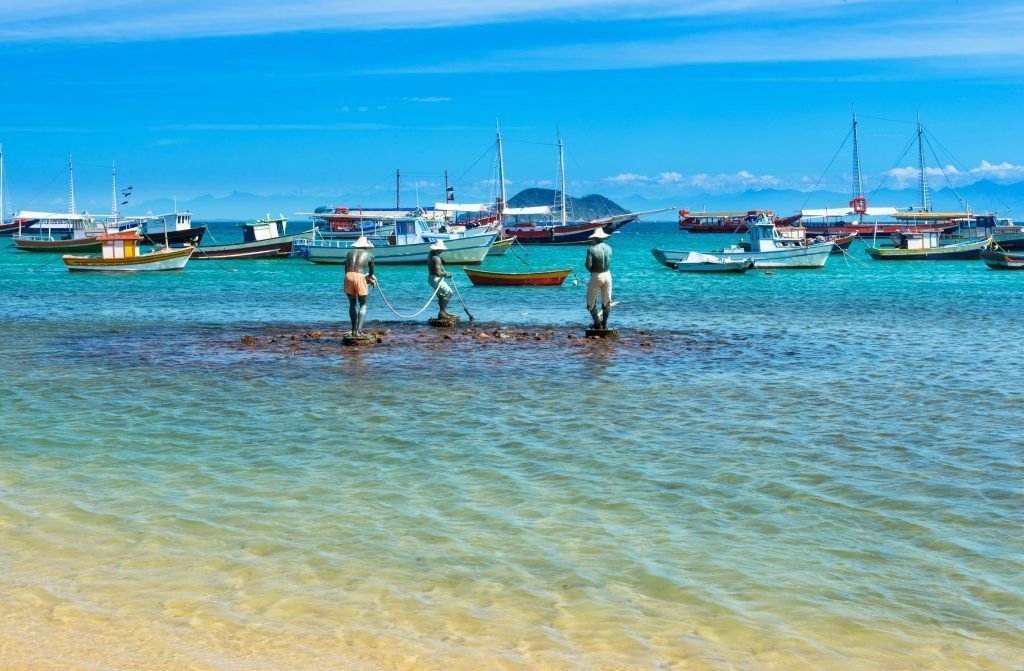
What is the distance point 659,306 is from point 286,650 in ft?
90.8

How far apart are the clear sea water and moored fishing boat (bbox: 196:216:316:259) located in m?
49.4

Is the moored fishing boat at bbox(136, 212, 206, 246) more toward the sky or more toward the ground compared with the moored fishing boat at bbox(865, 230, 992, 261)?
more toward the sky

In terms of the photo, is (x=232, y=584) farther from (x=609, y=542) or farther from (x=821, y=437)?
(x=821, y=437)

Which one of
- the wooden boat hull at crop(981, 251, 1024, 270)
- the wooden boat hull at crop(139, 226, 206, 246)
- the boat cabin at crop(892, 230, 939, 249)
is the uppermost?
the wooden boat hull at crop(139, 226, 206, 246)

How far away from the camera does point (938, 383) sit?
15.3 meters

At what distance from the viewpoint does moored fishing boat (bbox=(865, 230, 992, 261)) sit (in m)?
65.6

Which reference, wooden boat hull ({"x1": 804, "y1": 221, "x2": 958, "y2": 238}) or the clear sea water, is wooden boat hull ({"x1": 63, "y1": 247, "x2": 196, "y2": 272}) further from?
wooden boat hull ({"x1": 804, "y1": 221, "x2": 958, "y2": 238})

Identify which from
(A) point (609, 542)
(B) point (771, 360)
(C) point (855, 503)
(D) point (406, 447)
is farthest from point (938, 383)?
(A) point (609, 542)

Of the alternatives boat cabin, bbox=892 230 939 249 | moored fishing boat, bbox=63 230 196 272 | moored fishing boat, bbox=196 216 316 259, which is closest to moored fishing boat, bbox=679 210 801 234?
boat cabin, bbox=892 230 939 249

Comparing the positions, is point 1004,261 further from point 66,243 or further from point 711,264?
point 66,243

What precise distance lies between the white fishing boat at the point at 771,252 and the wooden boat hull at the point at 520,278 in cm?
1681

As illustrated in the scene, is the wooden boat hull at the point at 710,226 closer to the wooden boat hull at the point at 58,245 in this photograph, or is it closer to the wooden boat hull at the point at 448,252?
the wooden boat hull at the point at 58,245

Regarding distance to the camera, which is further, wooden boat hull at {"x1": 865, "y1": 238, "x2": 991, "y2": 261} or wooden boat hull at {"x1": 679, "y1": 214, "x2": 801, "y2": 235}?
wooden boat hull at {"x1": 679, "y1": 214, "x2": 801, "y2": 235}

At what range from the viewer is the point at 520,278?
122 feet
